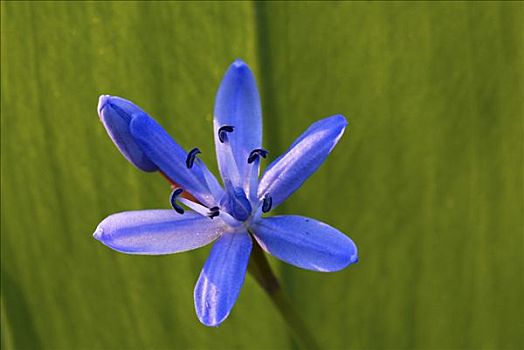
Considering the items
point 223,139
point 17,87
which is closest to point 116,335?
point 17,87

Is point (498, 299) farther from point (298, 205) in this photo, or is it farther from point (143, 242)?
point (143, 242)

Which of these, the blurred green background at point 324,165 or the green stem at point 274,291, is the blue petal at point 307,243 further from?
the blurred green background at point 324,165

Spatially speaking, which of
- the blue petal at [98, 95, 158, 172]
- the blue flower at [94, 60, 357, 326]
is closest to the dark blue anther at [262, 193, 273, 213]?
the blue flower at [94, 60, 357, 326]

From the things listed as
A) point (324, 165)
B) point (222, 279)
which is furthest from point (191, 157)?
point (324, 165)

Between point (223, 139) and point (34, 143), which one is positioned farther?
point (34, 143)

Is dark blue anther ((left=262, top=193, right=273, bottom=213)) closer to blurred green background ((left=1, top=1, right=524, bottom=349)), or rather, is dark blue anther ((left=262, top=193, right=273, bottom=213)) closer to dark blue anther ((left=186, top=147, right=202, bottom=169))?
dark blue anther ((left=186, top=147, right=202, bottom=169))

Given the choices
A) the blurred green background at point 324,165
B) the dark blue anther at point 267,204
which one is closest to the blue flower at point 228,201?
the dark blue anther at point 267,204
